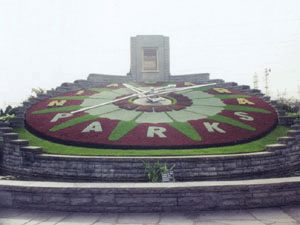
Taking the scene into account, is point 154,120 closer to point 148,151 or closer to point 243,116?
point 148,151

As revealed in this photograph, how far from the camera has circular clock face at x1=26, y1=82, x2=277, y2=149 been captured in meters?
11.6

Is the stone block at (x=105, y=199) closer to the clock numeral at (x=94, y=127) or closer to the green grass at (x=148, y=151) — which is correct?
the green grass at (x=148, y=151)

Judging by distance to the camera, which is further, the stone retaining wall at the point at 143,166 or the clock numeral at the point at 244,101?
the clock numeral at the point at 244,101

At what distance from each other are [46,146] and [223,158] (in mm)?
7488

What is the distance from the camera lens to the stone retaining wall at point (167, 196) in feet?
19.0

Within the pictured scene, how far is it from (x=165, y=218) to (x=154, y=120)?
867 centimetres

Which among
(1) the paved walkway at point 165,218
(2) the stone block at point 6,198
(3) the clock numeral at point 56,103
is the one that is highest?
(3) the clock numeral at point 56,103

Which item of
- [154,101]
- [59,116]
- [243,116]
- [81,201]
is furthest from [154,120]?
[81,201]

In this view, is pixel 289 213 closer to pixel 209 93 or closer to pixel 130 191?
pixel 130 191

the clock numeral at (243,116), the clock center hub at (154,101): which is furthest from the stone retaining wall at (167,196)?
the clock center hub at (154,101)

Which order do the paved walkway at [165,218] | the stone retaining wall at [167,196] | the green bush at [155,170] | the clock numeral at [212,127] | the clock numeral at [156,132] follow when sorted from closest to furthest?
the paved walkway at [165,218] < the stone retaining wall at [167,196] < the green bush at [155,170] < the clock numeral at [156,132] < the clock numeral at [212,127]

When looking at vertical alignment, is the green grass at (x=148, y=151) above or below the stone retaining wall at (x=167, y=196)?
above

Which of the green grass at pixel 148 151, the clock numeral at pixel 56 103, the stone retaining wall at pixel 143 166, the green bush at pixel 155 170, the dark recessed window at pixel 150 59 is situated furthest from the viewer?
the dark recessed window at pixel 150 59

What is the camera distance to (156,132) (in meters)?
12.4
